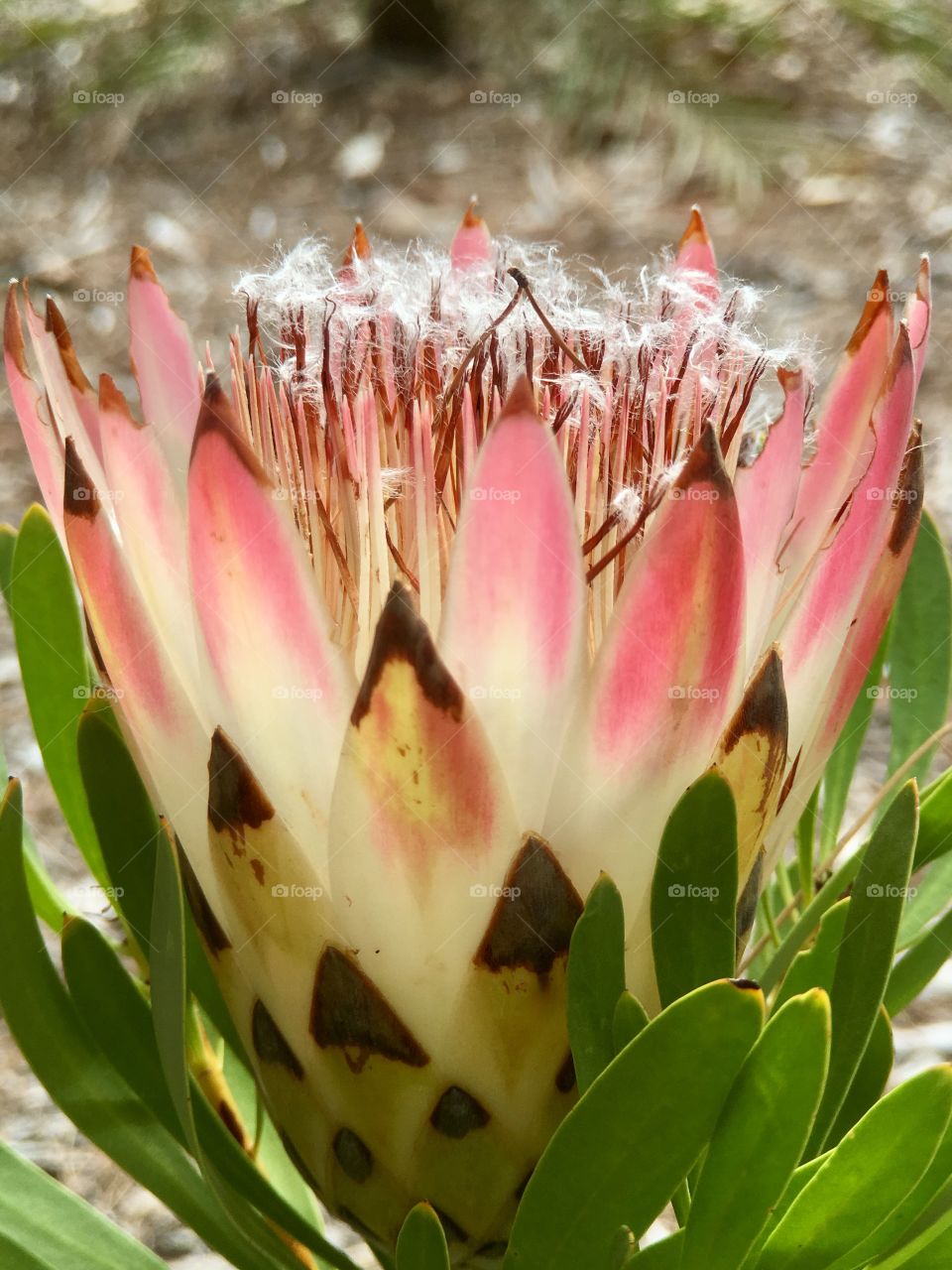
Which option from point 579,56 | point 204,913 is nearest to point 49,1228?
point 204,913

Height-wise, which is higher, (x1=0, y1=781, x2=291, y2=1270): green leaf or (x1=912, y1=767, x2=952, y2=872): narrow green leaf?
(x1=912, y1=767, x2=952, y2=872): narrow green leaf

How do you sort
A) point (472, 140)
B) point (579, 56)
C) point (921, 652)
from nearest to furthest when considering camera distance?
1. point (921, 652)
2. point (472, 140)
3. point (579, 56)

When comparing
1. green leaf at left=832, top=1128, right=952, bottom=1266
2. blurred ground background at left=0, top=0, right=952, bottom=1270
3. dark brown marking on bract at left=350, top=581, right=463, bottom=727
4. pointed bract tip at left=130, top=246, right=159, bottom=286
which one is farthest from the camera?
blurred ground background at left=0, top=0, right=952, bottom=1270

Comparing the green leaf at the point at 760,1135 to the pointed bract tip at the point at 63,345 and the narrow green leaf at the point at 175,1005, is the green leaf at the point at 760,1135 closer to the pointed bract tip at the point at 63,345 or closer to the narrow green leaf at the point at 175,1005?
the narrow green leaf at the point at 175,1005

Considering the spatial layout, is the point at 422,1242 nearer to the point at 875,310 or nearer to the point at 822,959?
the point at 822,959

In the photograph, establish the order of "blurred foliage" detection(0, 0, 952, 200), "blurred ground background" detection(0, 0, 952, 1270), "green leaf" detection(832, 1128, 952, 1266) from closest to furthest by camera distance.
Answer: "green leaf" detection(832, 1128, 952, 1266)
"blurred ground background" detection(0, 0, 952, 1270)
"blurred foliage" detection(0, 0, 952, 200)

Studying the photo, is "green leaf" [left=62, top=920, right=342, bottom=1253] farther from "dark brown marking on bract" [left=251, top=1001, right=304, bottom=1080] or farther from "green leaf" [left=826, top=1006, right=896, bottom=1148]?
"green leaf" [left=826, top=1006, right=896, bottom=1148]

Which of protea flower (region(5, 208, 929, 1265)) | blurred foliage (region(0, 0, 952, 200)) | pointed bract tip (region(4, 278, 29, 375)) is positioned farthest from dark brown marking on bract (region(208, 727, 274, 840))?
blurred foliage (region(0, 0, 952, 200))
